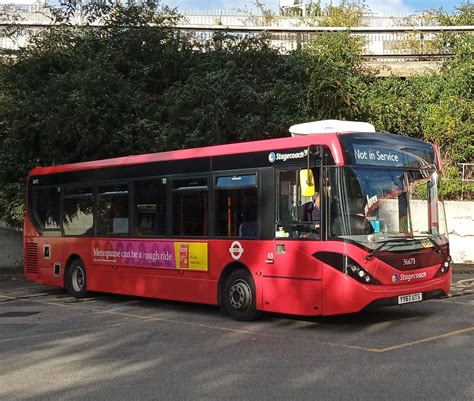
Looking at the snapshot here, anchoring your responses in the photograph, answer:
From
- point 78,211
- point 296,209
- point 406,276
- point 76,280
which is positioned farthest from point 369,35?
point 406,276

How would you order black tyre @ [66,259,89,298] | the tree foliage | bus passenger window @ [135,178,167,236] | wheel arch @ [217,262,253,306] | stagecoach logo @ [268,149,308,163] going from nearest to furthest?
1. stagecoach logo @ [268,149,308,163]
2. wheel arch @ [217,262,253,306]
3. bus passenger window @ [135,178,167,236]
4. black tyre @ [66,259,89,298]
5. the tree foliage

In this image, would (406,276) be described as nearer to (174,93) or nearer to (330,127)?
(330,127)

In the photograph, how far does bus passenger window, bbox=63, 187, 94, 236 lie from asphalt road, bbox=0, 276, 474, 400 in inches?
98.5

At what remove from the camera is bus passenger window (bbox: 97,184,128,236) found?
12.9 metres

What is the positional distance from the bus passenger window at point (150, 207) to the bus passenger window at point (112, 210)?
421 mm

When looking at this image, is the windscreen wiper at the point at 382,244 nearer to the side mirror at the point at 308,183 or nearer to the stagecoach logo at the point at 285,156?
the side mirror at the point at 308,183

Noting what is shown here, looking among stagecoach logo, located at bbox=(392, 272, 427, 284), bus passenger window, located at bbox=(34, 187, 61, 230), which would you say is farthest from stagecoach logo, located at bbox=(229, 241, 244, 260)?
bus passenger window, located at bbox=(34, 187, 61, 230)

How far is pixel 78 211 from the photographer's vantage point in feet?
46.5

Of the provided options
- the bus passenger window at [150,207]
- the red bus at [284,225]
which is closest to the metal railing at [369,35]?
the bus passenger window at [150,207]

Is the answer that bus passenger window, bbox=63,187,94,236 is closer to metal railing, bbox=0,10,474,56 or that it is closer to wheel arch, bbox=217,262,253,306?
wheel arch, bbox=217,262,253,306

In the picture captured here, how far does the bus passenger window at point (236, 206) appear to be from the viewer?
33.6ft

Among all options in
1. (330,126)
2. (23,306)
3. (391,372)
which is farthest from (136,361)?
(23,306)

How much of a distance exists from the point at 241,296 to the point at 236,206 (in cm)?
156

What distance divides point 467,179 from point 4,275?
53.0 feet
